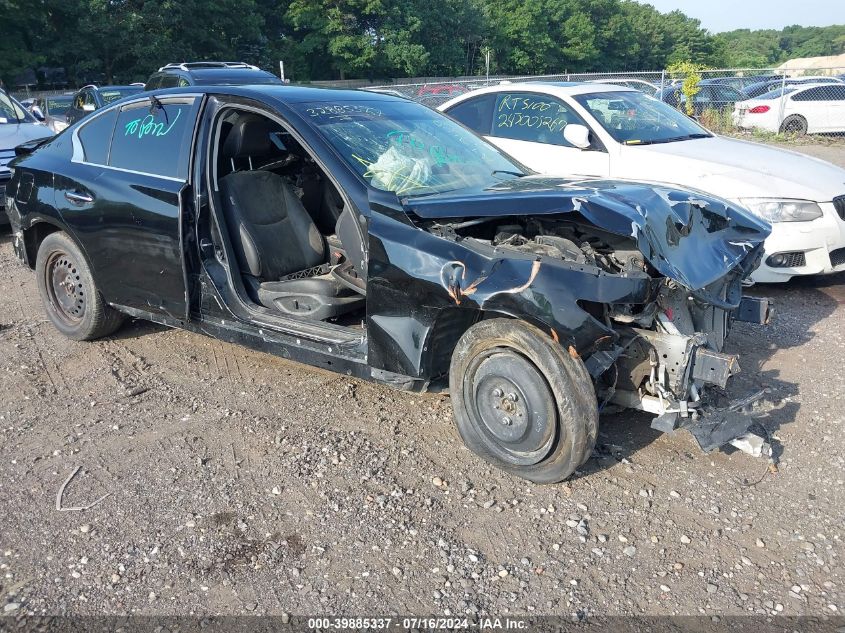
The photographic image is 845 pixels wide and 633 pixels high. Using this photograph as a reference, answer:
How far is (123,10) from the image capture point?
3828 cm

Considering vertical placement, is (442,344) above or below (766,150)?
below

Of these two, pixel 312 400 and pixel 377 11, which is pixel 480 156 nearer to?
pixel 312 400

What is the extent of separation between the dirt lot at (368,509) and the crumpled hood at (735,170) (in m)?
1.99

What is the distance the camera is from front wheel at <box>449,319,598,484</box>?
3.27 m

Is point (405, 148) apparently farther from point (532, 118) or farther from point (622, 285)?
point (532, 118)

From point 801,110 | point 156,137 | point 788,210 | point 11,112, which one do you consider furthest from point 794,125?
point 156,137

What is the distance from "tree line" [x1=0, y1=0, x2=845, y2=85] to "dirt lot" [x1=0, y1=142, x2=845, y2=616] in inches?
1456

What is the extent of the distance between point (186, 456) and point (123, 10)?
1604 inches

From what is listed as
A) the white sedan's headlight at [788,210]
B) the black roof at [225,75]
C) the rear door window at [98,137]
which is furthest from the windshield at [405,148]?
the black roof at [225,75]

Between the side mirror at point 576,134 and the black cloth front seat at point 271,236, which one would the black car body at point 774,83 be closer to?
the side mirror at point 576,134

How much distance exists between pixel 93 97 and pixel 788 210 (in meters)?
13.6

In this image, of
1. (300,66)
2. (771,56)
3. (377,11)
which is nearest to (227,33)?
(300,66)

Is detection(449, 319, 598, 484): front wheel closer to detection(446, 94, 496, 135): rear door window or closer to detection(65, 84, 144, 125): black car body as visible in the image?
detection(446, 94, 496, 135): rear door window

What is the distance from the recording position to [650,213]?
134 inches
